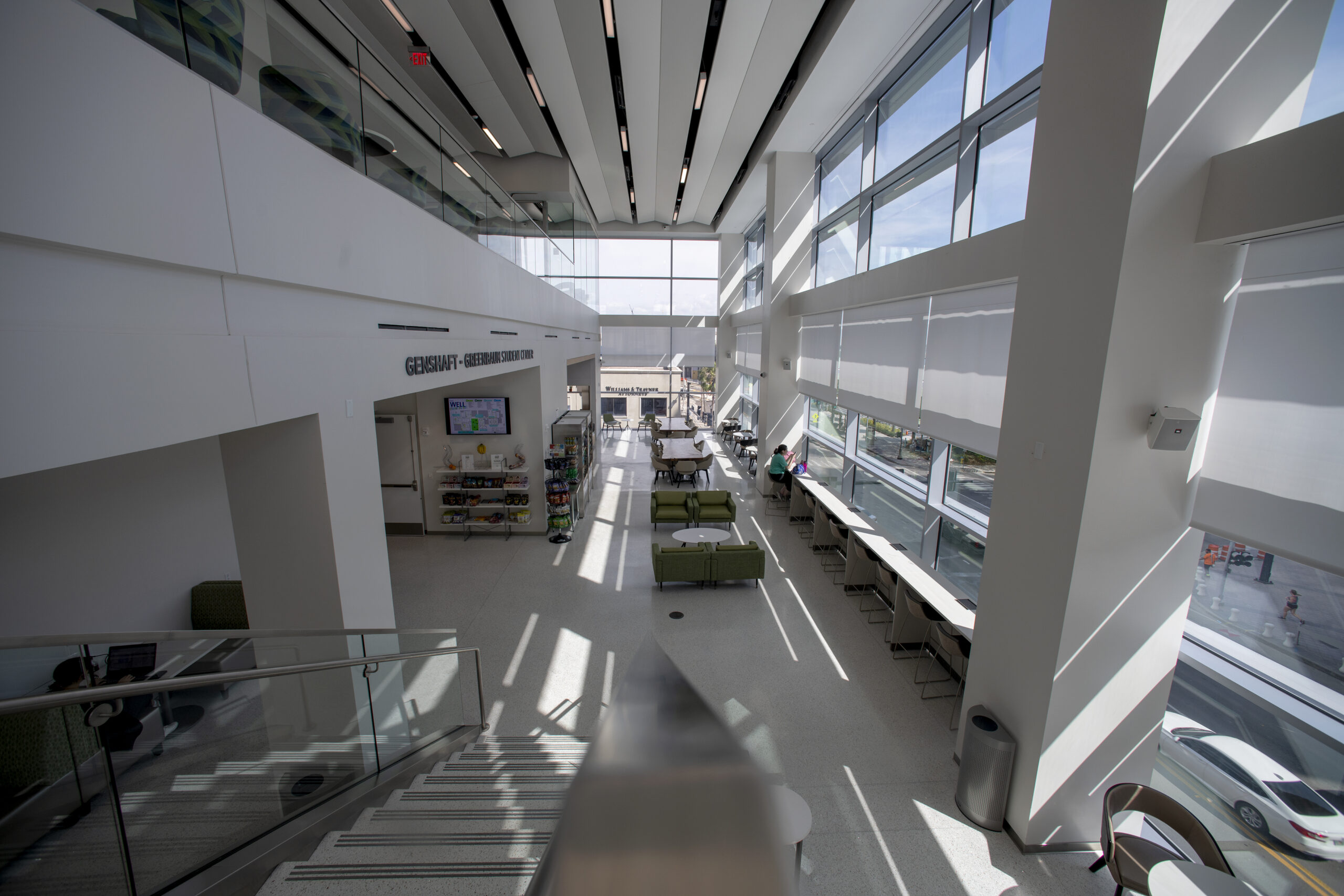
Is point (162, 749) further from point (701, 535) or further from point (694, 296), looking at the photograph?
point (694, 296)

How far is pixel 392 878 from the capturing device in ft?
7.43

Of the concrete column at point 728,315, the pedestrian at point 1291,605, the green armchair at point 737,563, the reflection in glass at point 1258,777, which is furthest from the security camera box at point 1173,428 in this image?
the concrete column at point 728,315

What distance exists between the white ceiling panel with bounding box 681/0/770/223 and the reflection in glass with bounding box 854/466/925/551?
6.50 m

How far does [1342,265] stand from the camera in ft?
8.30

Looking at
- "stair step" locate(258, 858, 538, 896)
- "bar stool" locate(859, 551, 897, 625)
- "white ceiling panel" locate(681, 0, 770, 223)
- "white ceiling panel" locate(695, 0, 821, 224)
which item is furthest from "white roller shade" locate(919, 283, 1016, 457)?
"stair step" locate(258, 858, 538, 896)

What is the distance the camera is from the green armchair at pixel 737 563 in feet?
25.7

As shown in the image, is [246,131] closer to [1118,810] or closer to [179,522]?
[179,522]

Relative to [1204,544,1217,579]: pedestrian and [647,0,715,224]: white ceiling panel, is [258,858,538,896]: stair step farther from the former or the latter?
[647,0,715,224]: white ceiling panel

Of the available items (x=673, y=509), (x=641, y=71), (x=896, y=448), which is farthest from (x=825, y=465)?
(x=641, y=71)

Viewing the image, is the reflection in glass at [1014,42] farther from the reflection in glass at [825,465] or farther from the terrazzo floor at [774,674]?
the reflection in glass at [825,465]

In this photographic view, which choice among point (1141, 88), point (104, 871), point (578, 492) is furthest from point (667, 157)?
point (104, 871)

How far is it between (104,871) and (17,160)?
2424mm

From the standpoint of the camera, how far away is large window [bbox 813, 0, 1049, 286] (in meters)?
4.93

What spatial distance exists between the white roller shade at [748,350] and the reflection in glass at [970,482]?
7.71m
